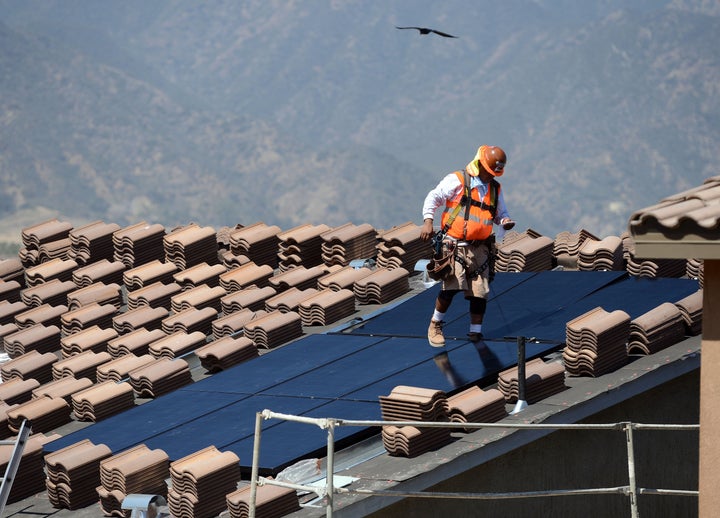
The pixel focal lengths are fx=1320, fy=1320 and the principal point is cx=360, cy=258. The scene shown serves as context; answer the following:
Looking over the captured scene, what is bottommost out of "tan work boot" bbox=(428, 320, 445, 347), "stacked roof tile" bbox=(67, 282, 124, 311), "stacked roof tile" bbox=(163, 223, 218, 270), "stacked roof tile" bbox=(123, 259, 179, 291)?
"tan work boot" bbox=(428, 320, 445, 347)

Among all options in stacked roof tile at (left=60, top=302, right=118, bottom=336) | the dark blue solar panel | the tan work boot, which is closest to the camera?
the dark blue solar panel

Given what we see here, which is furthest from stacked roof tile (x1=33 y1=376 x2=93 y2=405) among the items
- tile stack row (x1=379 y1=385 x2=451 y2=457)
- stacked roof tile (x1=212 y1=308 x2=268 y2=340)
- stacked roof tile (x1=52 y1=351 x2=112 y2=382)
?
tile stack row (x1=379 y1=385 x2=451 y2=457)

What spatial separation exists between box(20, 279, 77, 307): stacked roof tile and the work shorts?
18.3ft

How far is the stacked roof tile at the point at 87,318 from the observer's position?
13.7m

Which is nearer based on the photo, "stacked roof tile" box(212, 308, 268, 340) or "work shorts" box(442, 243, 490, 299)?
"work shorts" box(442, 243, 490, 299)

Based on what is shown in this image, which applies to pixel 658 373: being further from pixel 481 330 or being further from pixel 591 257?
pixel 591 257

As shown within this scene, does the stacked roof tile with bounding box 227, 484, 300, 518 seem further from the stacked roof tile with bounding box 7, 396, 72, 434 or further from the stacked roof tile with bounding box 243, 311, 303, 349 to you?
the stacked roof tile with bounding box 243, 311, 303, 349

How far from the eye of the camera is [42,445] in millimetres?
10406

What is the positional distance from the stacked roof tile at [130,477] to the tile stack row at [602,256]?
5.32 metres

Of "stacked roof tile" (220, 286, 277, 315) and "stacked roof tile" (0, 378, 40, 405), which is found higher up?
"stacked roof tile" (220, 286, 277, 315)

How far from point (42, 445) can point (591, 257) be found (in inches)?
221

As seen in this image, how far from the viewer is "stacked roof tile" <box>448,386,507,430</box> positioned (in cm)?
919

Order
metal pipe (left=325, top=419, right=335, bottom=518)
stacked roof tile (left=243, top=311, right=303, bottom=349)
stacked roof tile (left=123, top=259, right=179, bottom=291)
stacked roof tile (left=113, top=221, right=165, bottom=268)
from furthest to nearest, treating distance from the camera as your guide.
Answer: stacked roof tile (left=113, top=221, right=165, bottom=268), stacked roof tile (left=123, top=259, right=179, bottom=291), stacked roof tile (left=243, top=311, right=303, bottom=349), metal pipe (left=325, top=419, right=335, bottom=518)

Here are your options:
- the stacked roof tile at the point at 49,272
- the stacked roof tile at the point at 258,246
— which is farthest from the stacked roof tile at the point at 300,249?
the stacked roof tile at the point at 49,272
